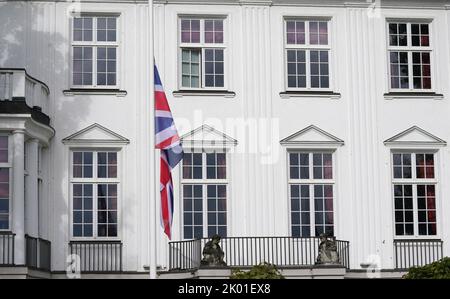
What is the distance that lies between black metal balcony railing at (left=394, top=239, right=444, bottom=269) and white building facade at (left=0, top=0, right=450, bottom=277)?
0.10 feet

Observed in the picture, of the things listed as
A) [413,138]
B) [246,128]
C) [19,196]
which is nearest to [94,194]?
[19,196]

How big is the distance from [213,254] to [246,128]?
3.21 metres

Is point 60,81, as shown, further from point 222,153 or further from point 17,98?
point 222,153

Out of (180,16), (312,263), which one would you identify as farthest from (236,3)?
(312,263)

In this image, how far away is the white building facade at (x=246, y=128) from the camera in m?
21.9

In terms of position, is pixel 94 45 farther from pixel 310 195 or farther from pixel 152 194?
pixel 152 194

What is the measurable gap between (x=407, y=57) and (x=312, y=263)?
17.1 feet

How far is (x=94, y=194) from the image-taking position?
22.1 m

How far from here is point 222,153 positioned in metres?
22.6

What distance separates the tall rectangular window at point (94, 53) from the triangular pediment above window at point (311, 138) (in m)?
4.03

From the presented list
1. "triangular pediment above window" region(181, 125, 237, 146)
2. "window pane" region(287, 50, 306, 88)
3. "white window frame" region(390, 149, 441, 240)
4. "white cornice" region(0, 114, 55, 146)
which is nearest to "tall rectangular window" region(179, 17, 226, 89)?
"triangular pediment above window" region(181, 125, 237, 146)

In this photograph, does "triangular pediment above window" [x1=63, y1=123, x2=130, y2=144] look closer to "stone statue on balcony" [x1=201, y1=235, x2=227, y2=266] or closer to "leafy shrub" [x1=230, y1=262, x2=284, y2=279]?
"stone statue on balcony" [x1=201, y1=235, x2=227, y2=266]

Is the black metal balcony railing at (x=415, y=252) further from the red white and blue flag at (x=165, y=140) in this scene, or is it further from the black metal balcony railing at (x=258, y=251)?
the red white and blue flag at (x=165, y=140)

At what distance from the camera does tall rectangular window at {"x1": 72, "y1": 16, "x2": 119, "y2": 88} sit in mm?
22422
